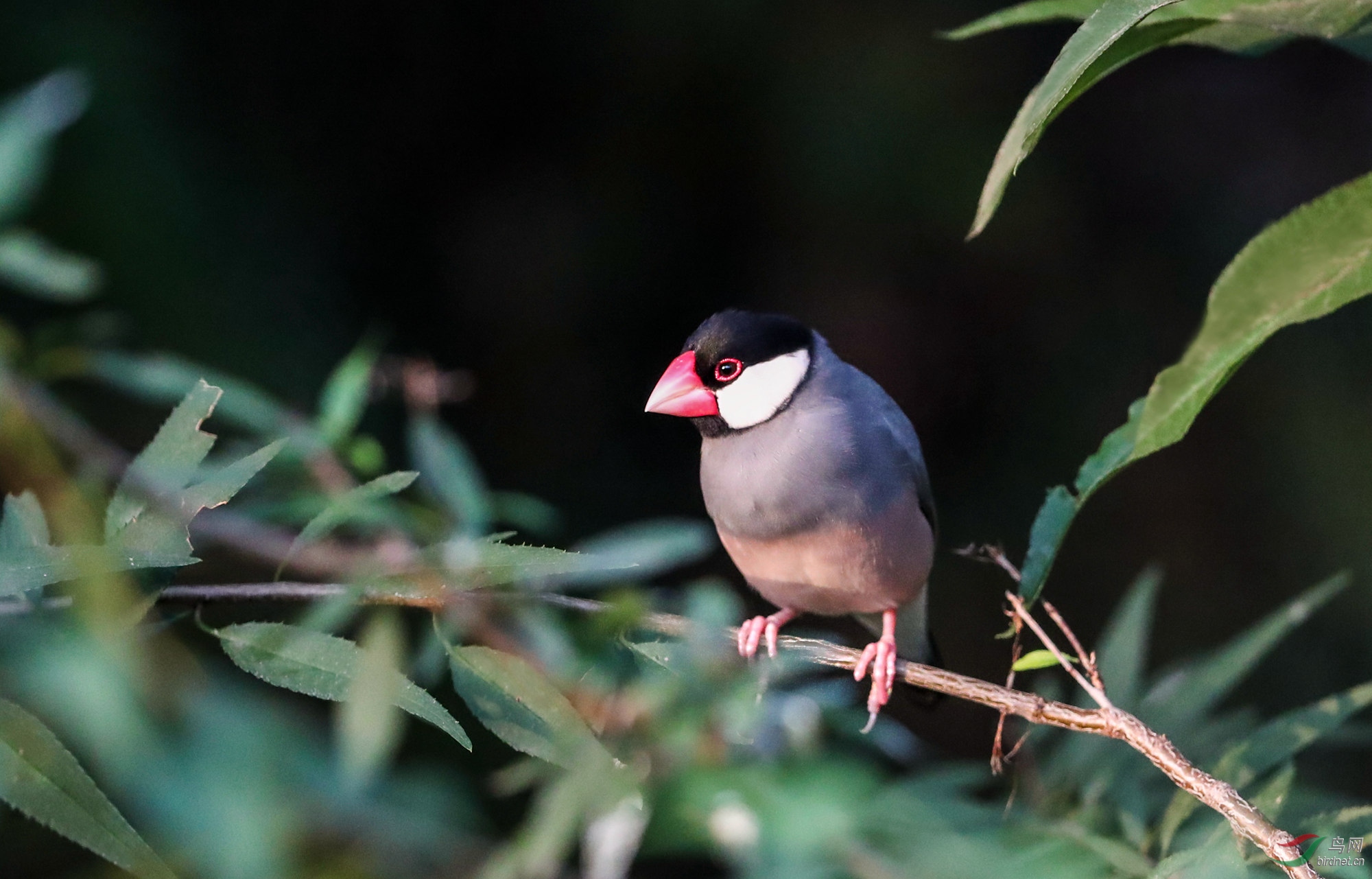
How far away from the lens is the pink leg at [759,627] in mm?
1029

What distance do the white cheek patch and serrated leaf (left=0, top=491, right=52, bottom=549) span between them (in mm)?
576

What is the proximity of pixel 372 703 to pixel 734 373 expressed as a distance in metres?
0.63

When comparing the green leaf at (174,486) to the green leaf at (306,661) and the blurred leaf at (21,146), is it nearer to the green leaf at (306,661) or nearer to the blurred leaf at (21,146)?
the green leaf at (306,661)

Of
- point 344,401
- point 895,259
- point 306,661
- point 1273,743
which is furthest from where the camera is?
point 895,259

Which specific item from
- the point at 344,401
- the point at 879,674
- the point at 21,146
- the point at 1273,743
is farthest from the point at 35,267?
the point at 1273,743

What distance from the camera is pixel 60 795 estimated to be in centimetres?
57

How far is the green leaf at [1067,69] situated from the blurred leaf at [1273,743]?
525mm

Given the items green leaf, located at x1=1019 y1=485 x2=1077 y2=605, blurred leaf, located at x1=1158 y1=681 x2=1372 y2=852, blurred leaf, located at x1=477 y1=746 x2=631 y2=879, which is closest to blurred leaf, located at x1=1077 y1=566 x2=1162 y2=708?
blurred leaf, located at x1=1158 y1=681 x2=1372 y2=852

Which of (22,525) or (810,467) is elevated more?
(22,525)

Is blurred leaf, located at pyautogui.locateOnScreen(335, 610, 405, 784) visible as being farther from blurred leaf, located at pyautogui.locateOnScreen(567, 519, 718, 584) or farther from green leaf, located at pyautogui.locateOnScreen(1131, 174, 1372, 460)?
green leaf, located at pyautogui.locateOnScreen(1131, 174, 1372, 460)

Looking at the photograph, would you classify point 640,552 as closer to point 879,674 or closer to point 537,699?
point 537,699

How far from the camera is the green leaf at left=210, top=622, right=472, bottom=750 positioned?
59cm

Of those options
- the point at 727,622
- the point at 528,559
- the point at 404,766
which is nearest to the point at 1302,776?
the point at 404,766

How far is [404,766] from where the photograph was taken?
1.50 meters
